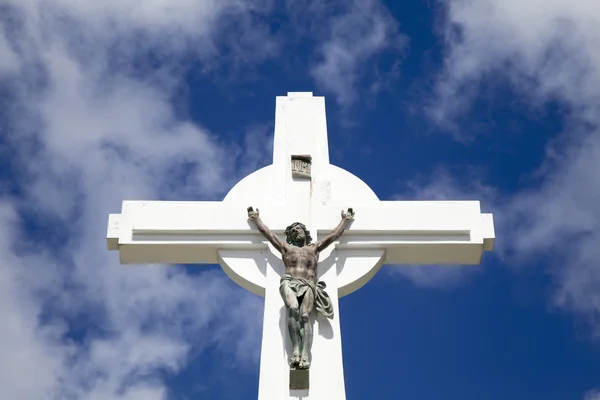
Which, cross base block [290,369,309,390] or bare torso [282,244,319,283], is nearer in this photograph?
cross base block [290,369,309,390]

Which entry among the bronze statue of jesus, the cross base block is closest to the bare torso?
the bronze statue of jesus

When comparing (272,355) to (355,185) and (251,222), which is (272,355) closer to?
(251,222)

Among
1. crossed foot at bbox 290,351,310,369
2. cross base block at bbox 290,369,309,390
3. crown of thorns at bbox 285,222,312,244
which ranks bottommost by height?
cross base block at bbox 290,369,309,390

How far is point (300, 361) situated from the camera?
9156 mm

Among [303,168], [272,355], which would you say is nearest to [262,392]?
[272,355]

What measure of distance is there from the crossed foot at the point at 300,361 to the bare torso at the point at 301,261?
73cm

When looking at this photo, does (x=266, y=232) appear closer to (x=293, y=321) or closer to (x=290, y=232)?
(x=290, y=232)

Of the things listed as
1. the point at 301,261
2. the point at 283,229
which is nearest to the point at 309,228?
the point at 283,229

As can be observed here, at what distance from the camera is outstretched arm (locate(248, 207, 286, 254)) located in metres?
9.91

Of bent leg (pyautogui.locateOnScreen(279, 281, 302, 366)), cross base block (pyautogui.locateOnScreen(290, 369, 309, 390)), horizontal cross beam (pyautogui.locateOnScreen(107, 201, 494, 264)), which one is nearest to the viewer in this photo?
cross base block (pyautogui.locateOnScreen(290, 369, 309, 390))

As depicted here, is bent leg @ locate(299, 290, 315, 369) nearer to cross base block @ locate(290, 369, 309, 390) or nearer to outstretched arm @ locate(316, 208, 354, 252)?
cross base block @ locate(290, 369, 309, 390)

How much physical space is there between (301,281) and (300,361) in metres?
0.73

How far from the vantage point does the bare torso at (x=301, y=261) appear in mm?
9648

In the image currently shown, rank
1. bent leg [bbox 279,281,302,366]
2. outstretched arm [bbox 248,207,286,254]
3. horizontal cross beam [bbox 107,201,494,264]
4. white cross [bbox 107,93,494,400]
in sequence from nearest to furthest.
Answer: bent leg [bbox 279,281,302,366] < outstretched arm [bbox 248,207,286,254] < white cross [bbox 107,93,494,400] < horizontal cross beam [bbox 107,201,494,264]
